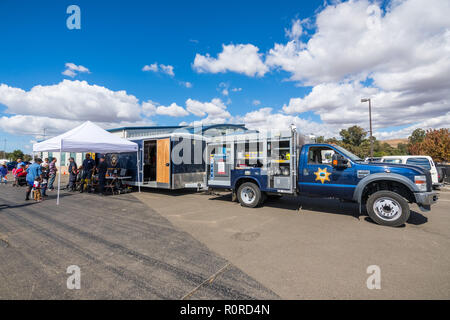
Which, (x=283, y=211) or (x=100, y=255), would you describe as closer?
(x=100, y=255)

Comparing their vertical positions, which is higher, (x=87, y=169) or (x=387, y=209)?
(x=87, y=169)

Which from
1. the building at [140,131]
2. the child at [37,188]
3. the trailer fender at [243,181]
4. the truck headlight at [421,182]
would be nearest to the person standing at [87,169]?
the child at [37,188]

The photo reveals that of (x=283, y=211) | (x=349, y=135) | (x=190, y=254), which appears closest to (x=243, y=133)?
(x=283, y=211)

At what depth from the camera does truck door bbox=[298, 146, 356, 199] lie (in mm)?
Answer: 5836

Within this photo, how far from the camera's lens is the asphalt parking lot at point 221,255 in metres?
2.65

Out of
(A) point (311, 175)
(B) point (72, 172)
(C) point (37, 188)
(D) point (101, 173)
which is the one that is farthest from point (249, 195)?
(B) point (72, 172)

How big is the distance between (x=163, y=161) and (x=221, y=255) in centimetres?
667

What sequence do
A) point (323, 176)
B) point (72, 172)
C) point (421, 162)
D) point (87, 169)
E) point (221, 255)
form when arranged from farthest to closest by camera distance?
point (72, 172) < point (87, 169) < point (421, 162) < point (323, 176) < point (221, 255)

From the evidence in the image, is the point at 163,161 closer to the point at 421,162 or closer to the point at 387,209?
the point at 387,209

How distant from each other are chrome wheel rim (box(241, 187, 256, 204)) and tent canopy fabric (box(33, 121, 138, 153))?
5680 mm

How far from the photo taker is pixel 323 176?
6.18 meters
